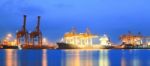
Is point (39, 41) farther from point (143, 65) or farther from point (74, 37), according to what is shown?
point (143, 65)

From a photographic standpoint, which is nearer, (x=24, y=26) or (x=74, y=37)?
(x=24, y=26)

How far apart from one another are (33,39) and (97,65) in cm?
14606

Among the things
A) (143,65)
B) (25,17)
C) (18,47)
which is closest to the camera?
(143,65)

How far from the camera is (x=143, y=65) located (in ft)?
138

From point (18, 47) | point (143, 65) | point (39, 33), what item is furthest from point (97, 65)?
point (18, 47)

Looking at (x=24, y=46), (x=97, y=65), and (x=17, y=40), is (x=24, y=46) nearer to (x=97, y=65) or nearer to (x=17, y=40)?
(x=17, y=40)

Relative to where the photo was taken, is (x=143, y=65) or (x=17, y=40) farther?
(x=17, y=40)

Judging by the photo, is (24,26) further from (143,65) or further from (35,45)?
(143,65)

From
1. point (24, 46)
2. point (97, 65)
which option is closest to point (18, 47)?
point (24, 46)

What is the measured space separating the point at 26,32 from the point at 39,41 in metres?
6.96

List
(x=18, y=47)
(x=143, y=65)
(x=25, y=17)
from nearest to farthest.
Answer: (x=143, y=65)
(x=25, y=17)
(x=18, y=47)

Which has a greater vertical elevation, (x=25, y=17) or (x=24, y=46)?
(x=25, y=17)

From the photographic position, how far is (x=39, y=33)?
182 m

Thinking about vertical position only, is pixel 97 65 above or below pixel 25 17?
below
